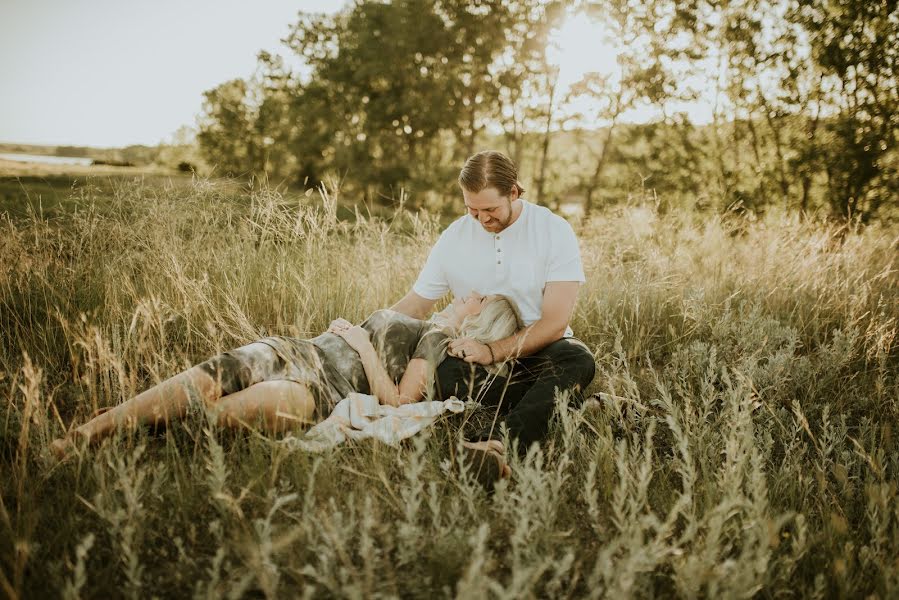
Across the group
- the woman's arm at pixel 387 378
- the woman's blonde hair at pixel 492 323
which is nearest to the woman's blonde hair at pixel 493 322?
the woman's blonde hair at pixel 492 323

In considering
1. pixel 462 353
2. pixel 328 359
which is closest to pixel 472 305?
pixel 462 353

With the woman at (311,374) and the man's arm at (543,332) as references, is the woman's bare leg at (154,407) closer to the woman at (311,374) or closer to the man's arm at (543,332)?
the woman at (311,374)

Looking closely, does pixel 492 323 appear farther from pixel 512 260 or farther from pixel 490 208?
pixel 490 208

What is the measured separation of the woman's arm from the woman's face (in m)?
0.41

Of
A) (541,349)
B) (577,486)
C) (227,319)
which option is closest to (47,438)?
(227,319)

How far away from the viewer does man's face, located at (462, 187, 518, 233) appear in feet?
10.2

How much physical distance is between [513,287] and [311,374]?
131cm

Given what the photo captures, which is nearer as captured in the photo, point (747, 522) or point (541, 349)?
point (747, 522)

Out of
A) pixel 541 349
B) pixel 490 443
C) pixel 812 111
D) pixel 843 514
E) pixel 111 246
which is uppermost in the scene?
pixel 812 111

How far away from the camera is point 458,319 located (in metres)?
3.12

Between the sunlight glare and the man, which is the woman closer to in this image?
the man

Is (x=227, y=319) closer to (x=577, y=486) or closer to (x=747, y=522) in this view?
(x=577, y=486)

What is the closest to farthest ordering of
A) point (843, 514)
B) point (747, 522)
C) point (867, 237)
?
point (747, 522) → point (843, 514) → point (867, 237)

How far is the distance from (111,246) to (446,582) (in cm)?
328
